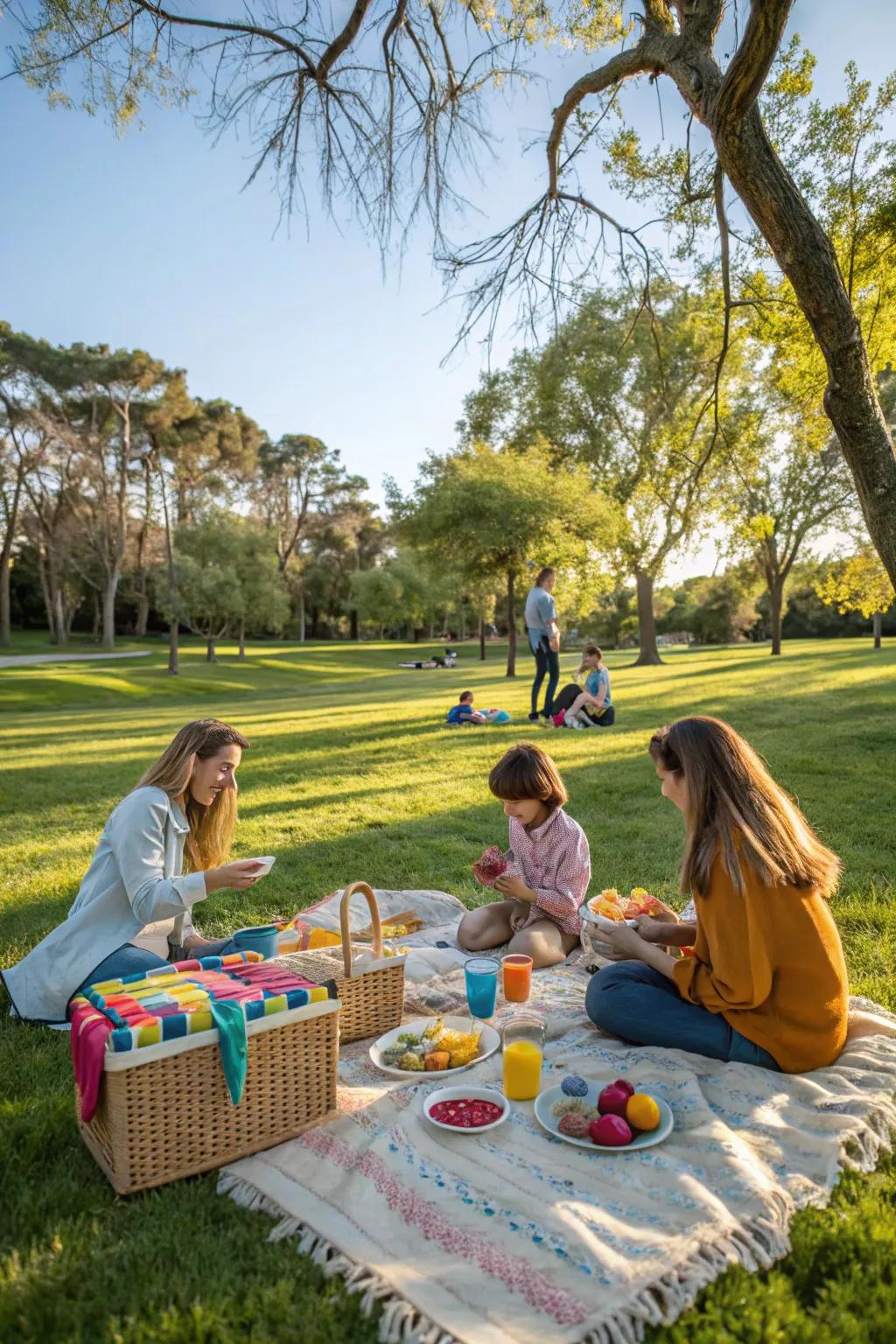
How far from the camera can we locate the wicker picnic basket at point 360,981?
3264 millimetres

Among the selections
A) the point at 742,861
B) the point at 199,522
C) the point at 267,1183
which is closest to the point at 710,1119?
the point at 742,861

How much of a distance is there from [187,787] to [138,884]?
48 cm

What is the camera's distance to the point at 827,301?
429 centimetres

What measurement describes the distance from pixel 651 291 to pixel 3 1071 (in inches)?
238

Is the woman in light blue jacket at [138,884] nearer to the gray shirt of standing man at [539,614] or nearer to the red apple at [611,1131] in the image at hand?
the red apple at [611,1131]

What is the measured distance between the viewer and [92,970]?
3340mm

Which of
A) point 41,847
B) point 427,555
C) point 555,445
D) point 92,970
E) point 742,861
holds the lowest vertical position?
point 41,847

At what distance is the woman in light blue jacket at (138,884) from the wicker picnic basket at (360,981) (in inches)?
17.9

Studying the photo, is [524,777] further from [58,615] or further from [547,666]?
[58,615]

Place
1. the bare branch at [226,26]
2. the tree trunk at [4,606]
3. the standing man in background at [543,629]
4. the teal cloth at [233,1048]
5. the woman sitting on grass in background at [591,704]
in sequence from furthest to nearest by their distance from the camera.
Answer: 1. the tree trunk at [4,606]
2. the standing man in background at [543,629]
3. the woman sitting on grass in background at [591,704]
4. the bare branch at [226,26]
5. the teal cloth at [233,1048]

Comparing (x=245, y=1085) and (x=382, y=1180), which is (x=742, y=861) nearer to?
(x=382, y=1180)

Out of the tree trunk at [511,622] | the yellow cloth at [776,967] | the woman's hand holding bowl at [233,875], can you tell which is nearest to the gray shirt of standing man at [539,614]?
the woman's hand holding bowl at [233,875]

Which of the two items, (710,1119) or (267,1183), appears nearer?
(267,1183)

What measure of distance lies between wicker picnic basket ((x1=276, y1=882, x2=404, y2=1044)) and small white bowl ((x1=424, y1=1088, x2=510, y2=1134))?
0.59 meters
